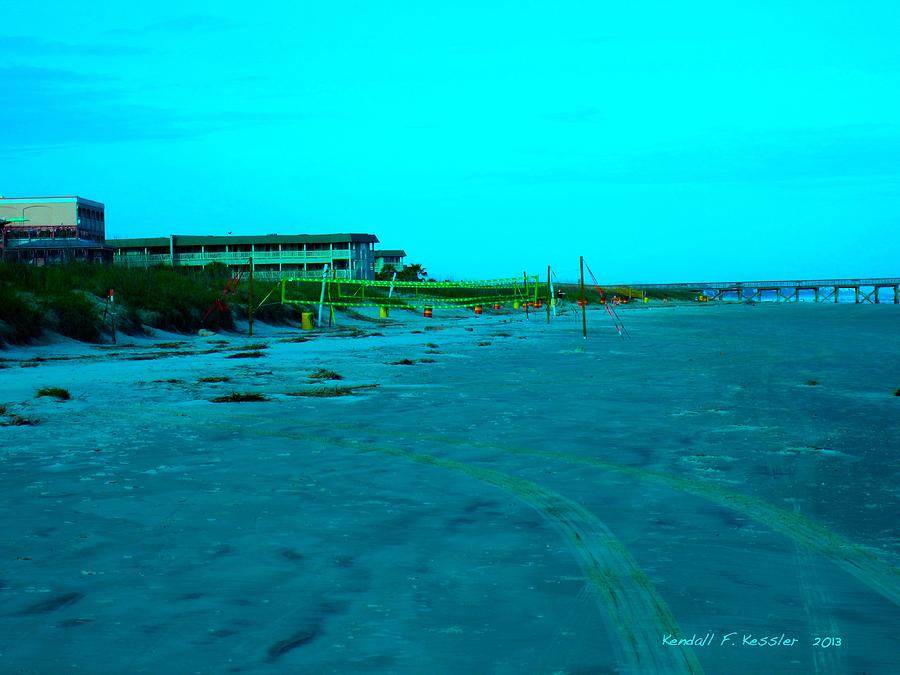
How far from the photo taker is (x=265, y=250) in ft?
336

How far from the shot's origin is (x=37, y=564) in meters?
4.52

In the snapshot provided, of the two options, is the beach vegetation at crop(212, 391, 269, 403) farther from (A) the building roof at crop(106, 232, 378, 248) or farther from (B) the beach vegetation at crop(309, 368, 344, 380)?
(A) the building roof at crop(106, 232, 378, 248)

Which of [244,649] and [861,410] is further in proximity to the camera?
[861,410]

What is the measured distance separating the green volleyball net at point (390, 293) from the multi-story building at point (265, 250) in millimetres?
14636

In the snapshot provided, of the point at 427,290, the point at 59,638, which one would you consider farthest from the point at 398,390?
the point at 427,290

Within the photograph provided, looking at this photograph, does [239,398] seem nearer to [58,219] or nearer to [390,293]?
[390,293]

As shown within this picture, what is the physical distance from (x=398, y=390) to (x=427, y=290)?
203ft

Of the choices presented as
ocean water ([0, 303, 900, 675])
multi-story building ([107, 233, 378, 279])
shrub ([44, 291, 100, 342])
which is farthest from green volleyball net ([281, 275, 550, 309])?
ocean water ([0, 303, 900, 675])

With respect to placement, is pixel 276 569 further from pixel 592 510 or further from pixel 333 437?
pixel 333 437

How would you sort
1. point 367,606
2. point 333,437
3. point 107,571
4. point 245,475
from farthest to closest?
1. point 333,437
2. point 245,475
3. point 107,571
4. point 367,606

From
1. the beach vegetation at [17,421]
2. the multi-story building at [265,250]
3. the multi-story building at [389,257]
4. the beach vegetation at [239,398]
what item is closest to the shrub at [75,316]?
the beach vegetation at [239,398]

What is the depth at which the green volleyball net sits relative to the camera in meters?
39.4

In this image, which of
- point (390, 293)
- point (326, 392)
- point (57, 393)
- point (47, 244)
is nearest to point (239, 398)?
point (326, 392)

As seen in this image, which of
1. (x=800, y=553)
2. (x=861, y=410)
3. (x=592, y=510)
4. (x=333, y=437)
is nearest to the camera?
(x=800, y=553)
